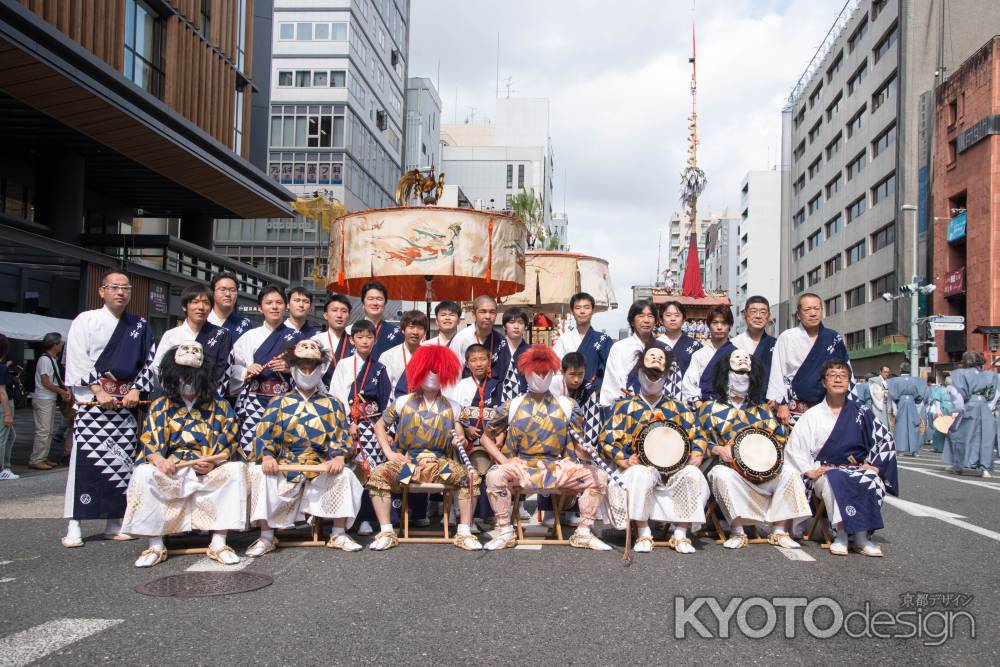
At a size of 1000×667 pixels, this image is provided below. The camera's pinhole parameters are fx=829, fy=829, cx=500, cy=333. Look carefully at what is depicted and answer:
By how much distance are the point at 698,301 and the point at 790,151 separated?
4416 centimetres

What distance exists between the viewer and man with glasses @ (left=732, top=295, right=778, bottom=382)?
262 inches

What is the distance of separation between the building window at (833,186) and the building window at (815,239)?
2723mm

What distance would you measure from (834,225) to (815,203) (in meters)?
4.63

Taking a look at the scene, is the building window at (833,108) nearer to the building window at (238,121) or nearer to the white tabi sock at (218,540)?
the building window at (238,121)

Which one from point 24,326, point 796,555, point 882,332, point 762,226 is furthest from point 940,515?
point 762,226

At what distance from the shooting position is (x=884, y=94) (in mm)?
41750

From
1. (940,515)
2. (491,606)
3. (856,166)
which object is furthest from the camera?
(856,166)

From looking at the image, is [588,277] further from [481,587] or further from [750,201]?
[750,201]

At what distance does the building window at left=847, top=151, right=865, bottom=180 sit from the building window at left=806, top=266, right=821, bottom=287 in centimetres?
808

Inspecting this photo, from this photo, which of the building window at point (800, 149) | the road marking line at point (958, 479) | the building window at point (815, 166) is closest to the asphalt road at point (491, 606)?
the road marking line at point (958, 479)

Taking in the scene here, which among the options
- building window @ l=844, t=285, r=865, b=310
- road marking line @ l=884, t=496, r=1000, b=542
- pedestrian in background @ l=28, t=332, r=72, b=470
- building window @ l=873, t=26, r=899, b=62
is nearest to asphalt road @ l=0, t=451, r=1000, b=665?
road marking line @ l=884, t=496, r=1000, b=542

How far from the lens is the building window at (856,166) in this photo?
4509 centimetres

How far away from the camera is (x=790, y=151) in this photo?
60.3 metres

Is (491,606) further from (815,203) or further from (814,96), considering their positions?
(814,96)
